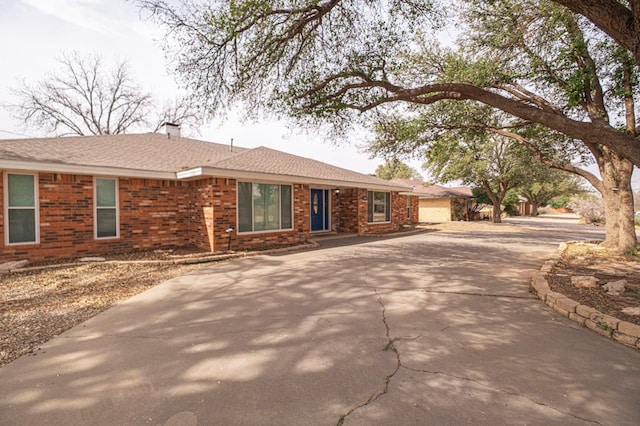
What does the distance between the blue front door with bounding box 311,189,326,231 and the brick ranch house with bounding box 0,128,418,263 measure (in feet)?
5.42

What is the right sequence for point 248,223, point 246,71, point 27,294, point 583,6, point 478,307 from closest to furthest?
point 583,6 < point 478,307 < point 27,294 < point 246,71 < point 248,223

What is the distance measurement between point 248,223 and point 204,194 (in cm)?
166

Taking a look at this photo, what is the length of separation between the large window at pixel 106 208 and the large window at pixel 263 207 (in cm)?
351

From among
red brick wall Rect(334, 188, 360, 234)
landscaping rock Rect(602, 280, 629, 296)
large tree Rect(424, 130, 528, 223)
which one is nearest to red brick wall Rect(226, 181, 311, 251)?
red brick wall Rect(334, 188, 360, 234)

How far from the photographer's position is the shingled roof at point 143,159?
757 centimetres

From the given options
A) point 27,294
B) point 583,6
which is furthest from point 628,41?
point 27,294

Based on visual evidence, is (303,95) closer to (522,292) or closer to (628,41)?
(628,41)

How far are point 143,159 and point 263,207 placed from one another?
4.10m

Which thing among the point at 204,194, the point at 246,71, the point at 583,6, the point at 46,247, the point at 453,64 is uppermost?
the point at 453,64

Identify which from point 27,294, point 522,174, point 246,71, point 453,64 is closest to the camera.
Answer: point 27,294

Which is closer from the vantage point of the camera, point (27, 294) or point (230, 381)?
point (230, 381)

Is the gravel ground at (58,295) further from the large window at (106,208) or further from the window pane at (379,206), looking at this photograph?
the window pane at (379,206)

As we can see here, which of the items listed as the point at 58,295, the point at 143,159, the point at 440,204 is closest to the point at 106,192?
the point at 143,159

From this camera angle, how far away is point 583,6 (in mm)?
3730
